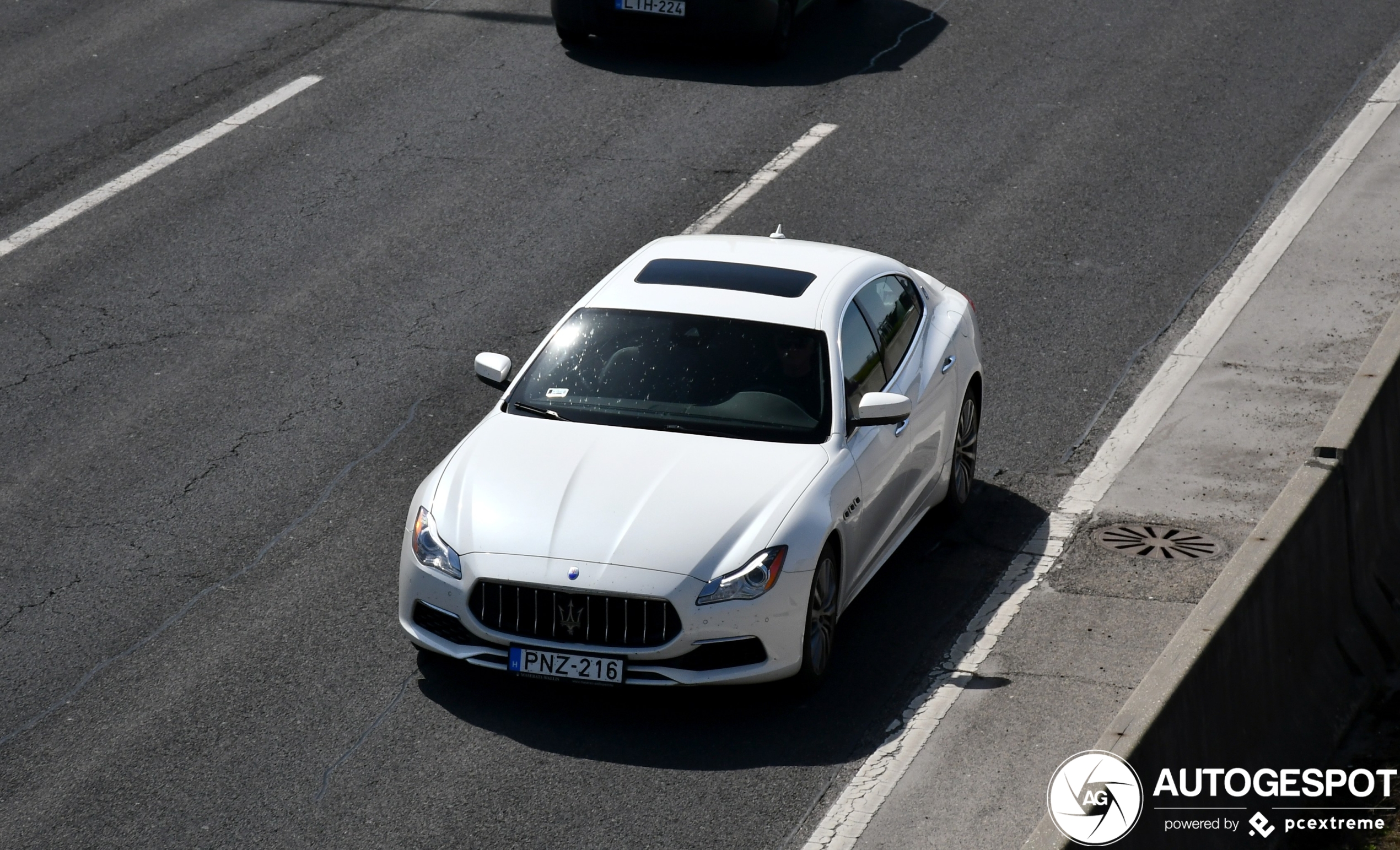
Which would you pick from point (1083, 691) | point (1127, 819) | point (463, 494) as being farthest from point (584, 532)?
point (1127, 819)

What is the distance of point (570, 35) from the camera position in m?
17.0

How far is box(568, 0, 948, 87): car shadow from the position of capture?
16.4m

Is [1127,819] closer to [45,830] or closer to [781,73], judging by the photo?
[45,830]

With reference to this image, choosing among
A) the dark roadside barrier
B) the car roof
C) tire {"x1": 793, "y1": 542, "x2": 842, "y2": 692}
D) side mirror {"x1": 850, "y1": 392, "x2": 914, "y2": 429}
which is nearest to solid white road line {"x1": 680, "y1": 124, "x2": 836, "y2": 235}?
the car roof

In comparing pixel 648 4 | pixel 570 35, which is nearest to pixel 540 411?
pixel 648 4

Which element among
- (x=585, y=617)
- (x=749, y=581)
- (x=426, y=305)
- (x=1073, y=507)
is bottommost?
(x=1073, y=507)

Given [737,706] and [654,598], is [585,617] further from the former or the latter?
[737,706]

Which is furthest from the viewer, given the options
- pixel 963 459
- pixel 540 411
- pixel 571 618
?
pixel 963 459

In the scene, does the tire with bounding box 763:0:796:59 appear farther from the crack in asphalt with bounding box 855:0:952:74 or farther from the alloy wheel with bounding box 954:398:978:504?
the alloy wheel with bounding box 954:398:978:504

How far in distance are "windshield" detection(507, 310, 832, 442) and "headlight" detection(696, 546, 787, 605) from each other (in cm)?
84

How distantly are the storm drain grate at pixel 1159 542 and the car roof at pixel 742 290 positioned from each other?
183cm

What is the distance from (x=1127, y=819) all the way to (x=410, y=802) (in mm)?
2854

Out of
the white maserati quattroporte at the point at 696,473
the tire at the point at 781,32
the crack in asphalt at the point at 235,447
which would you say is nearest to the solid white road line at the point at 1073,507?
the white maserati quattroporte at the point at 696,473

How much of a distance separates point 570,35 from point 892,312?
9.17 meters
